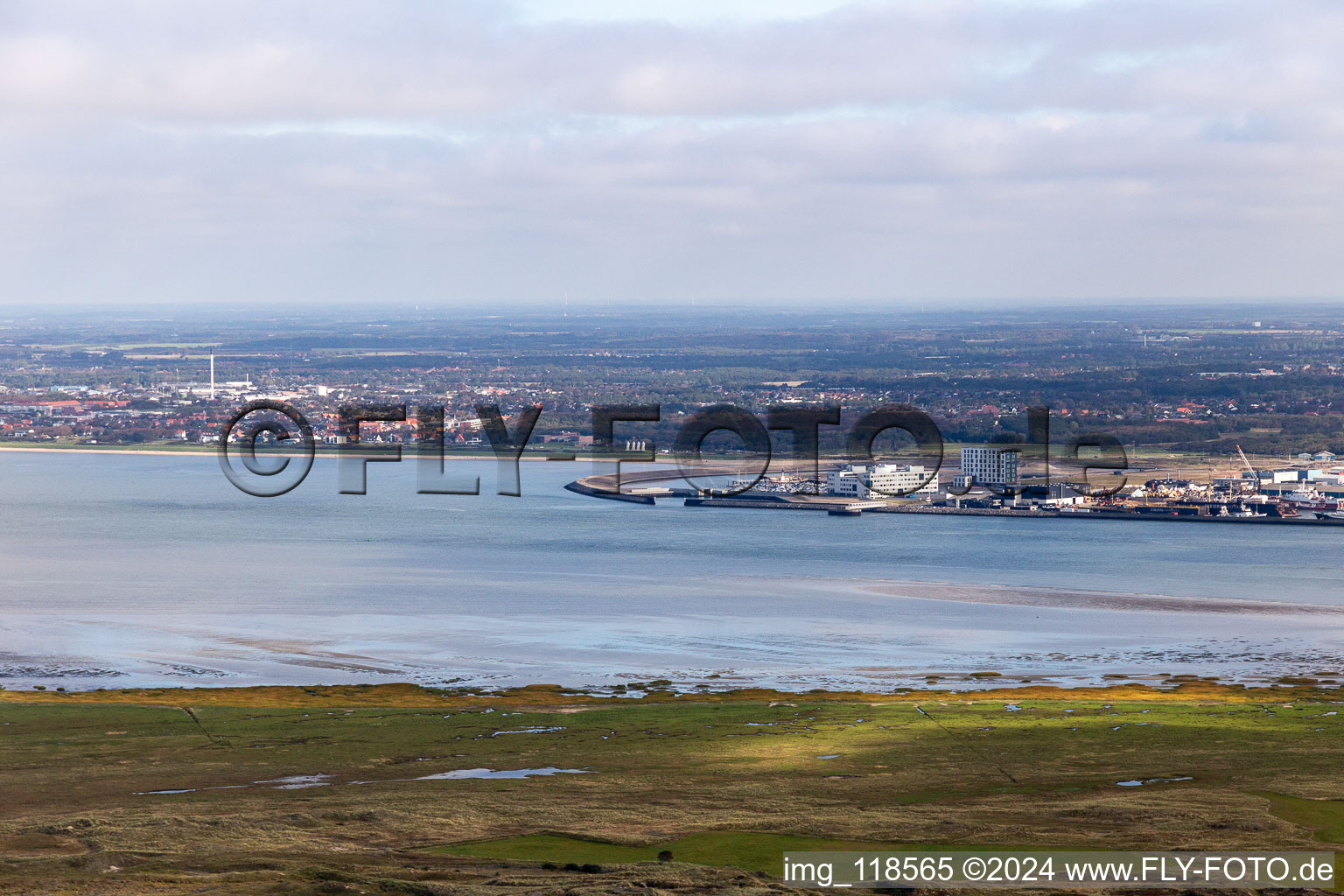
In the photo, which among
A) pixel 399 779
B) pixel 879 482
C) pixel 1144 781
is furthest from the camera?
pixel 879 482

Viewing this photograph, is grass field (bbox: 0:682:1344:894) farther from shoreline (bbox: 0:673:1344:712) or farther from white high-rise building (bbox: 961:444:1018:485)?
white high-rise building (bbox: 961:444:1018:485)

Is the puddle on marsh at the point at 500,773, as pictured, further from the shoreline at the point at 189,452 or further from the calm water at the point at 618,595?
the shoreline at the point at 189,452

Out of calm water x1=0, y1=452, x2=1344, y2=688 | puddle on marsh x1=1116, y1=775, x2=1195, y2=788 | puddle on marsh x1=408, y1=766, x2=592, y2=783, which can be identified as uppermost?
puddle on marsh x1=1116, y1=775, x2=1195, y2=788

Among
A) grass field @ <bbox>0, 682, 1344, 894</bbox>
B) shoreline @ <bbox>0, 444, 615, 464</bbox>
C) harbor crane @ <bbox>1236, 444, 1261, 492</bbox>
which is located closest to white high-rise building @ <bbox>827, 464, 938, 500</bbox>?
harbor crane @ <bbox>1236, 444, 1261, 492</bbox>

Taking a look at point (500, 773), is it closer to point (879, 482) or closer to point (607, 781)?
point (607, 781)

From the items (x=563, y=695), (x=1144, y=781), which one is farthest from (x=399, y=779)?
(x=1144, y=781)

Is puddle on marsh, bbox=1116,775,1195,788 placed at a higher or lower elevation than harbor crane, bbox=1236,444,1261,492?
lower

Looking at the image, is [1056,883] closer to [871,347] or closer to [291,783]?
[291,783]
